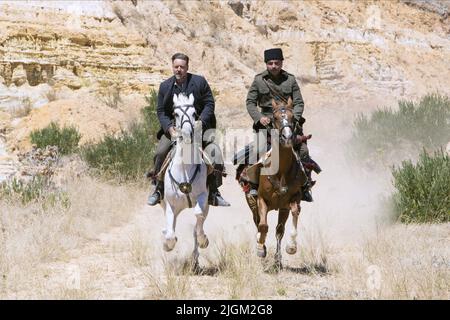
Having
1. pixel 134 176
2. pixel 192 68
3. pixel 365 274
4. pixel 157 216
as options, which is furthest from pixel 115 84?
pixel 365 274

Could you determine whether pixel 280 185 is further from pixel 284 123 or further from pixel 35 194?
pixel 35 194

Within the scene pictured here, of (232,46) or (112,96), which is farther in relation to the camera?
(232,46)

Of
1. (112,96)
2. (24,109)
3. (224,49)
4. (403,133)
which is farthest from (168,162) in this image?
(224,49)

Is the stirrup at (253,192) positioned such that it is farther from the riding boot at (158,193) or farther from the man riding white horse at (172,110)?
the riding boot at (158,193)

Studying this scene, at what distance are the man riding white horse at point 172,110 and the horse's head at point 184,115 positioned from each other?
19 centimetres

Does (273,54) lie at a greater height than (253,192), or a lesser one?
greater

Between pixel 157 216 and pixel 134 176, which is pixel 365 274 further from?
pixel 134 176

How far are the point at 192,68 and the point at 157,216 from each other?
744 inches

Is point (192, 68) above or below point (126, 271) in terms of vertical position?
above

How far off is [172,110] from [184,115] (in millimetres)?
856

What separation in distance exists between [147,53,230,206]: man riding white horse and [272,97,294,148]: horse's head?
100 centimetres

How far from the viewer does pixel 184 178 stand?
703cm

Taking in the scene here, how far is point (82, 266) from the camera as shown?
7.79m
